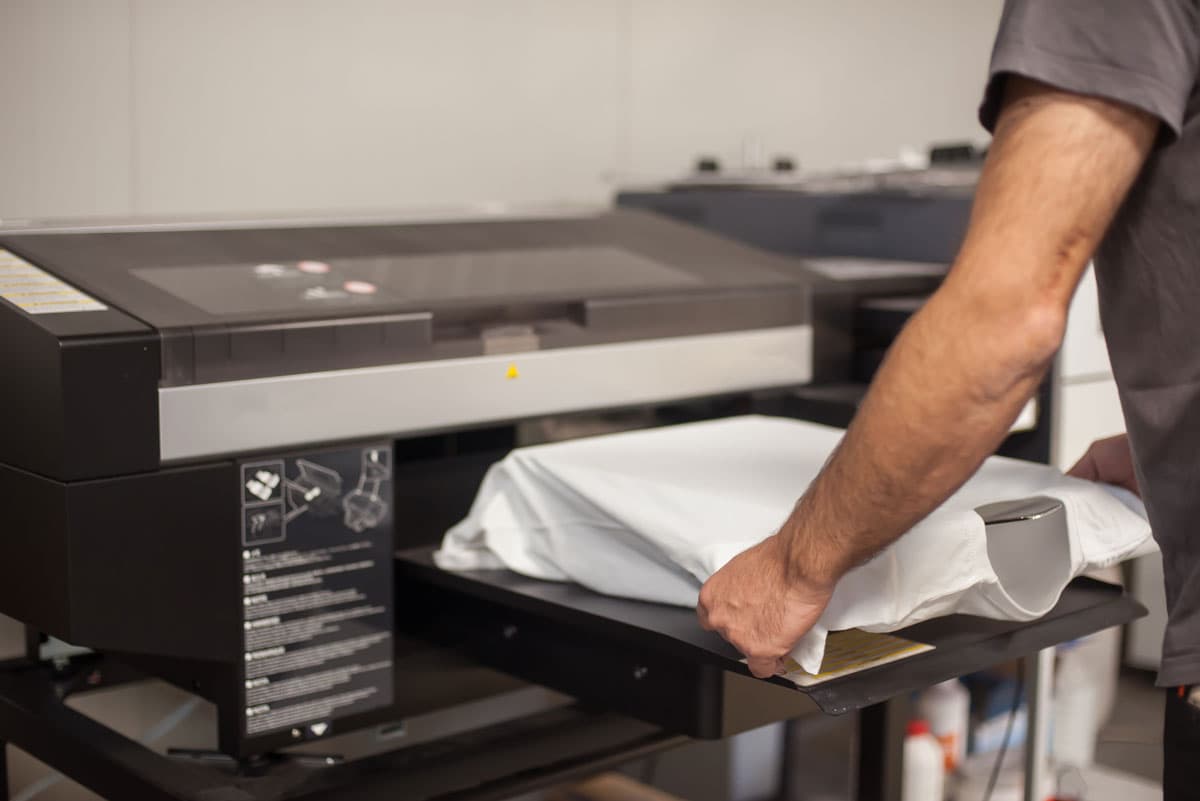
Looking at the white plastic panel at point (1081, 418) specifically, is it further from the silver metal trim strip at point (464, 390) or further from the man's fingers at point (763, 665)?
the man's fingers at point (763, 665)

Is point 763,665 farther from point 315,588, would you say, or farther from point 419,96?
point 419,96

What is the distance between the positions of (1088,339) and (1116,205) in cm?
98

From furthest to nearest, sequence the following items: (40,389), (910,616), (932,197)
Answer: (932,197) < (40,389) < (910,616)

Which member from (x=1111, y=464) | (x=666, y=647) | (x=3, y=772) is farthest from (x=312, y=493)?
(x=1111, y=464)

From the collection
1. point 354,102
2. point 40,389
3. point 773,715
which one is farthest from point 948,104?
point 40,389

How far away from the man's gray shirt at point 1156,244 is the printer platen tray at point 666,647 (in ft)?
0.48

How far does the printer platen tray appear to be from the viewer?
2.95 feet

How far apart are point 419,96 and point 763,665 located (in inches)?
48.6

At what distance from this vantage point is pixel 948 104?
2.73 m

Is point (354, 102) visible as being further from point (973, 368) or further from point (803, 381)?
point (973, 368)

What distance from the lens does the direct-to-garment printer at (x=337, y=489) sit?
973mm

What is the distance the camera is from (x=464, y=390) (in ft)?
3.83

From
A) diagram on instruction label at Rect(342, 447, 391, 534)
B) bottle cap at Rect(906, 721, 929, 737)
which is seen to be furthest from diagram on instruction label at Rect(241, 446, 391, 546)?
bottle cap at Rect(906, 721, 929, 737)

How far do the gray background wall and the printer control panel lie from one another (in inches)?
16.2
